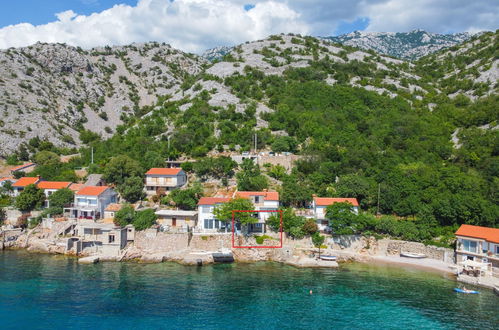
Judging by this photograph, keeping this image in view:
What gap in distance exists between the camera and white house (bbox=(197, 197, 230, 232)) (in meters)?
41.2

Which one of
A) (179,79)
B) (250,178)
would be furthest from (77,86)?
(250,178)

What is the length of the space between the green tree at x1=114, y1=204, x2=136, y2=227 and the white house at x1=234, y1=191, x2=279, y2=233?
42.0 ft

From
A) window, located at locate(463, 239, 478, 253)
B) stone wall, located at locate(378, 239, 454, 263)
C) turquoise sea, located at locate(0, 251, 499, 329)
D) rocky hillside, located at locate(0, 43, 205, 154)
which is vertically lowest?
turquoise sea, located at locate(0, 251, 499, 329)

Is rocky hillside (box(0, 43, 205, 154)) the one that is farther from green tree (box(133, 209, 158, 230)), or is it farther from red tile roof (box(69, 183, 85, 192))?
green tree (box(133, 209, 158, 230))

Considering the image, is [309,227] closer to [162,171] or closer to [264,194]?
[264,194]

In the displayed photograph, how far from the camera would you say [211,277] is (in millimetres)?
33406

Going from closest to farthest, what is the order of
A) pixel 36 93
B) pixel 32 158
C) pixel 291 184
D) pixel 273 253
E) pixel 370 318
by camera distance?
pixel 370 318 → pixel 273 253 → pixel 291 184 → pixel 32 158 → pixel 36 93

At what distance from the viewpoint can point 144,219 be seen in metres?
40.8

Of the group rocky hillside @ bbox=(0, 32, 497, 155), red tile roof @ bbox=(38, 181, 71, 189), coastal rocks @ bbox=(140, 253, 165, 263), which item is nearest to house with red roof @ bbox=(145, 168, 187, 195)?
red tile roof @ bbox=(38, 181, 71, 189)

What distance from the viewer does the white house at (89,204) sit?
45.2 metres

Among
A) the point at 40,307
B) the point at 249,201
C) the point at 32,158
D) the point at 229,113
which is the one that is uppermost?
the point at 229,113

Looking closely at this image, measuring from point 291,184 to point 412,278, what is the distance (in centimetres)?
1848

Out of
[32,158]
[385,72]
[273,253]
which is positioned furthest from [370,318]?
[385,72]

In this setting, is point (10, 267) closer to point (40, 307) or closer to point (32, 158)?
point (40, 307)
